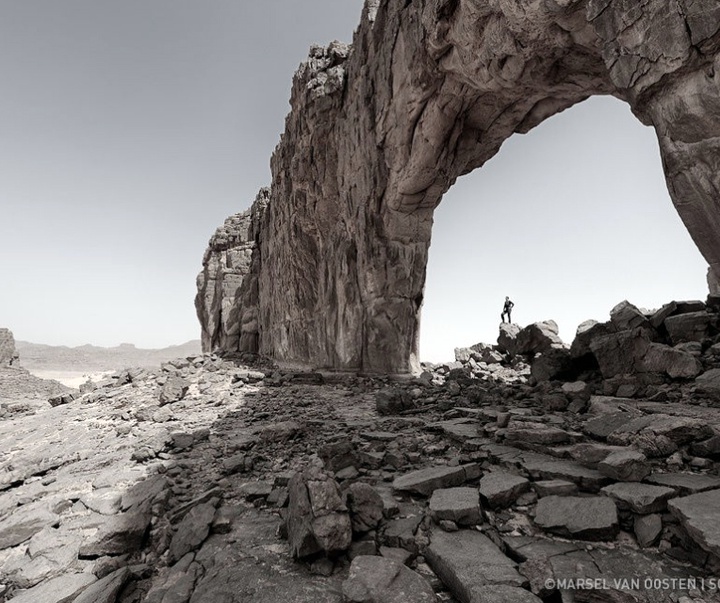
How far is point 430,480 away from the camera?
3.35 meters

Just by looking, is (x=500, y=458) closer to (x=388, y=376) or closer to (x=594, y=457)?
(x=594, y=457)

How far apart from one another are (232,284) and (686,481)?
2374 centimetres

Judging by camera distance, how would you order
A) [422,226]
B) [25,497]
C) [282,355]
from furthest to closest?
[282,355], [422,226], [25,497]

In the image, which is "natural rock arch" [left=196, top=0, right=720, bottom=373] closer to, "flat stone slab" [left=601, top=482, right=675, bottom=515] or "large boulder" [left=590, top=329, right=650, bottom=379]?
"large boulder" [left=590, top=329, right=650, bottom=379]

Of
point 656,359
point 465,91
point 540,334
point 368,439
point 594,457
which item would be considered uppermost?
point 465,91

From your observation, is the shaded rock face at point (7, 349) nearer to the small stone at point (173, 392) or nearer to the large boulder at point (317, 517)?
the small stone at point (173, 392)

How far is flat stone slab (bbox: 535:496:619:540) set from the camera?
240 cm

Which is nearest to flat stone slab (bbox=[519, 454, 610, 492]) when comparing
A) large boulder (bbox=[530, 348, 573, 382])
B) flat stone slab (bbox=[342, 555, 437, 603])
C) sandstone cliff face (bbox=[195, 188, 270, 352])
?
flat stone slab (bbox=[342, 555, 437, 603])

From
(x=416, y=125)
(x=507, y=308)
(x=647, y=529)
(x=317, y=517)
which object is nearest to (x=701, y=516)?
(x=647, y=529)

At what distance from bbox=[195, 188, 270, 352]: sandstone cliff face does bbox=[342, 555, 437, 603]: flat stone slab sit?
20.0 m

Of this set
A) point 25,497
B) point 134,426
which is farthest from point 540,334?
point 25,497

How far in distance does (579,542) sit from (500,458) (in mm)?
1447

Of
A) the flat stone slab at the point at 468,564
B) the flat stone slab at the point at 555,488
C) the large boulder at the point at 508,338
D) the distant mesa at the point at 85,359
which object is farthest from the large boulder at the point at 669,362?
the distant mesa at the point at 85,359

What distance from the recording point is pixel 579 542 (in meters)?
2.41
